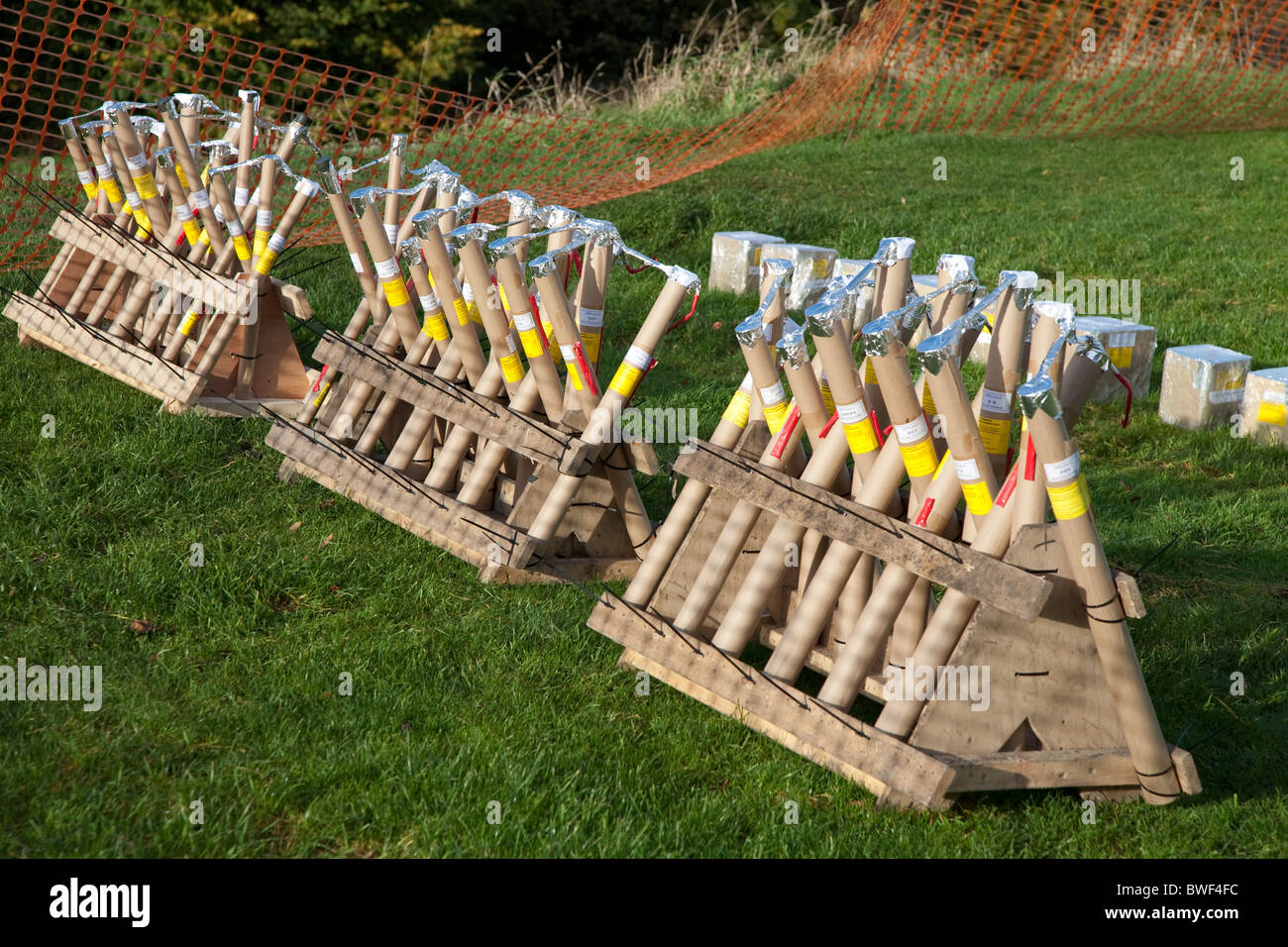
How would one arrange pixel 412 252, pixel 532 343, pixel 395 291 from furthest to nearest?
1. pixel 395 291
2. pixel 412 252
3. pixel 532 343

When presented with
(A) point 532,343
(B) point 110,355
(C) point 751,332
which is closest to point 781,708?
(C) point 751,332

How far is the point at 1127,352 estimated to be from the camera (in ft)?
22.1

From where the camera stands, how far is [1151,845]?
126 inches

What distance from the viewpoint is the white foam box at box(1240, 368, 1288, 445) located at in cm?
612

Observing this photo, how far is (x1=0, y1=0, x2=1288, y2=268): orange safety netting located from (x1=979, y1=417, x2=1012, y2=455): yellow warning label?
725cm

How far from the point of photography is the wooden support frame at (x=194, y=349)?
5.71 m

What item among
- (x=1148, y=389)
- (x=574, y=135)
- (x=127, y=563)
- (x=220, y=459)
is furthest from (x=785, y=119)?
(x=127, y=563)

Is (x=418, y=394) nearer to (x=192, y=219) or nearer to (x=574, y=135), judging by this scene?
(x=192, y=219)

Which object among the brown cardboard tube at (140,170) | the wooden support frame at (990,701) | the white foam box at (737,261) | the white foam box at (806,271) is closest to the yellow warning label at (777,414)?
the wooden support frame at (990,701)

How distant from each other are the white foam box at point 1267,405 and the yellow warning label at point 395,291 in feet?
13.7

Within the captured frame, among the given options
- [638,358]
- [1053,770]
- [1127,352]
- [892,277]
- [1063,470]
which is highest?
[892,277]

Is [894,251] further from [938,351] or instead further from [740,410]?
[938,351]

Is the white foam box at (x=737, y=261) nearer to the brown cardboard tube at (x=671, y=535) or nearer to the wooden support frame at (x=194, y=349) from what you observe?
the wooden support frame at (x=194, y=349)

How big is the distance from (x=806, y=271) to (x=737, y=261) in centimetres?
66
